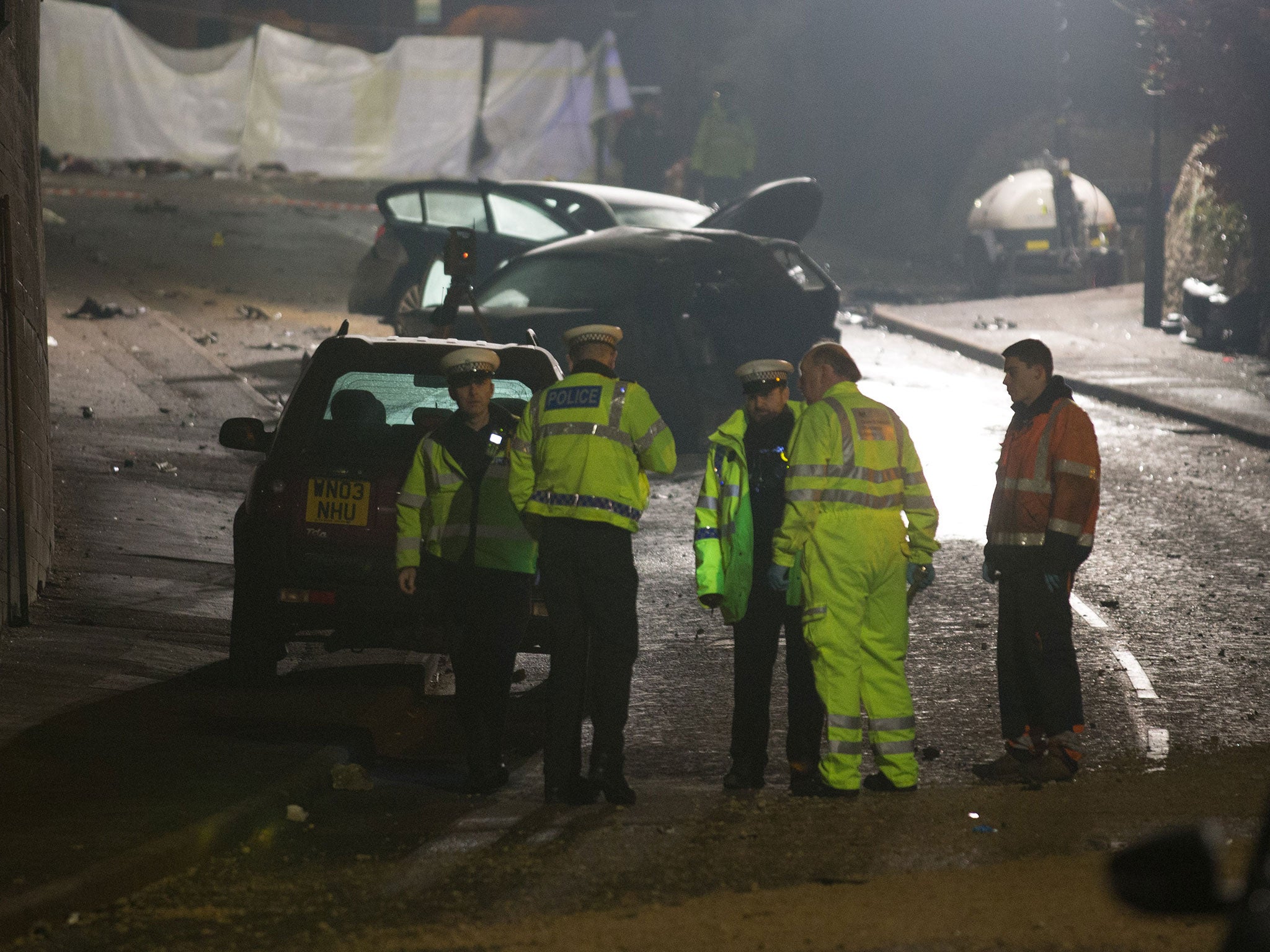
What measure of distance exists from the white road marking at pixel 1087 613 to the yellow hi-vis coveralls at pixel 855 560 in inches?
120

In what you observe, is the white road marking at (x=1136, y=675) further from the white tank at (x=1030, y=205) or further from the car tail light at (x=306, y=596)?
the white tank at (x=1030, y=205)

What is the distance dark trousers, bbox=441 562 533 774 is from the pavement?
35.5 feet

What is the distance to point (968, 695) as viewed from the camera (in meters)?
8.00

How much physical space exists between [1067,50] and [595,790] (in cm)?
3187

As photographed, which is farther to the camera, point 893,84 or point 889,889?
point 893,84

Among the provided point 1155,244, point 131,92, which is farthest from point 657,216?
point 131,92

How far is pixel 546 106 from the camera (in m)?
32.2

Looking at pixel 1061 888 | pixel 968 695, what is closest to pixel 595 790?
pixel 1061 888

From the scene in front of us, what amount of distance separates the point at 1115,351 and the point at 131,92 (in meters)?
17.6

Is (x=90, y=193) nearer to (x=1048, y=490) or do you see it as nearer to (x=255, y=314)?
(x=255, y=314)

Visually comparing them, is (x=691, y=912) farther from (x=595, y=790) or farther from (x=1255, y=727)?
(x=1255, y=727)

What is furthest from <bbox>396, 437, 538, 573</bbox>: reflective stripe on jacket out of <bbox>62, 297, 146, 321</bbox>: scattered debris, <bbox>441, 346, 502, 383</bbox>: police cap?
<bbox>62, 297, 146, 321</bbox>: scattered debris

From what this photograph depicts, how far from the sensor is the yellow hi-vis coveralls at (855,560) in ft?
21.0

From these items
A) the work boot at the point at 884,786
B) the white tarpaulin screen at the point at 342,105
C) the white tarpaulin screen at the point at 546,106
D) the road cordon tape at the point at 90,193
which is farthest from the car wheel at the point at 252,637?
the white tarpaulin screen at the point at 546,106
